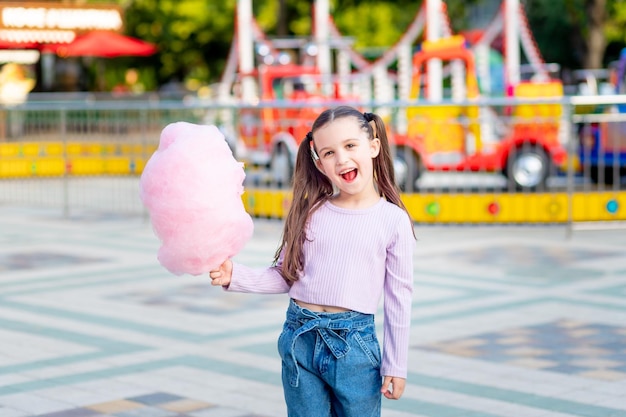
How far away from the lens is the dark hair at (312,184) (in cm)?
385

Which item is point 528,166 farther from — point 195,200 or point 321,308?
point 195,200

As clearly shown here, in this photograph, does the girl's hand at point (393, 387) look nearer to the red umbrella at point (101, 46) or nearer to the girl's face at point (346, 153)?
the girl's face at point (346, 153)

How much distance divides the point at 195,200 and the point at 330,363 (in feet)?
2.19

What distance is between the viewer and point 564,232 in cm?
1266

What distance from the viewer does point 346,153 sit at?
3762 mm

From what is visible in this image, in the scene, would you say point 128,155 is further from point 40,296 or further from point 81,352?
point 81,352

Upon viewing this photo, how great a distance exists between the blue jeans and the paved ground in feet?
7.04

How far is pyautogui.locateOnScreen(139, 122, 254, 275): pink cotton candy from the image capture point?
11.5 feet

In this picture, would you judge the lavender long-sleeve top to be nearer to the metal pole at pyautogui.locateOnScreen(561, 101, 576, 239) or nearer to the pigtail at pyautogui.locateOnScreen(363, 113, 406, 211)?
the pigtail at pyautogui.locateOnScreen(363, 113, 406, 211)

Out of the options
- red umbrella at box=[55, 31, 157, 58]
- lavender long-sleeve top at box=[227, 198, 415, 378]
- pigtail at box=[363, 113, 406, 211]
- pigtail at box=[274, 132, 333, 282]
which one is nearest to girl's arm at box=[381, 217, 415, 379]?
lavender long-sleeve top at box=[227, 198, 415, 378]

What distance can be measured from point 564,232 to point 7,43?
69.4 feet

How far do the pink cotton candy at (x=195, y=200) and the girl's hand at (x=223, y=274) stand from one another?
0.12 meters

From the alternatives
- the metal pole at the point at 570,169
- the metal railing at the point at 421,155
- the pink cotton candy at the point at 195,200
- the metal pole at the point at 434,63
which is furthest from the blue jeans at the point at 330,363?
the metal pole at the point at 434,63

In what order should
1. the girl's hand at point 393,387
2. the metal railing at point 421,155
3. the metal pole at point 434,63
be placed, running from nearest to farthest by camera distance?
1. the girl's hand at point 393,387
2. the metal railing at point 421,155
3. the metal pole at point 434,63
